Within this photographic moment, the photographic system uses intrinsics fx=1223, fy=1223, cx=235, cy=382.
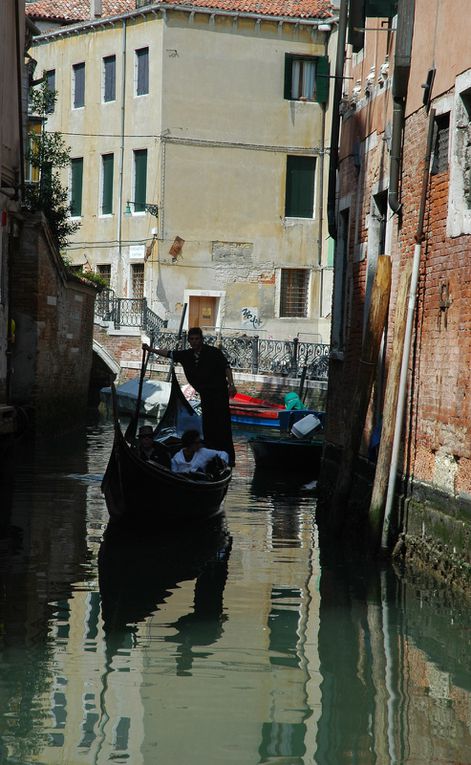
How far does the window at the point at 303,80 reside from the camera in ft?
86.1

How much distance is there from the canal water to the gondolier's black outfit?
4.66 ft

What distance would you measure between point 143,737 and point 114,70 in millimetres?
23790

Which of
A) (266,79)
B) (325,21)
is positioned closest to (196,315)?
(266,79)

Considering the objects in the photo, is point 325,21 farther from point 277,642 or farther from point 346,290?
point 277,642

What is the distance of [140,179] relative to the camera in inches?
1046

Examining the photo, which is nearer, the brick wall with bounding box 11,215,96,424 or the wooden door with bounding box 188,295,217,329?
the brick wall with bounding box 11,215,96,424

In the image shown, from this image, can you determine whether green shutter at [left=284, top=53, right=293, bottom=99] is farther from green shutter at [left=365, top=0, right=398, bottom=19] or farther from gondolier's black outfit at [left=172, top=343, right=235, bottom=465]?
green shutter at [left=365, top=0, right=398, bottom=19]

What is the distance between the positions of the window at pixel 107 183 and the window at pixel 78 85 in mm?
1435

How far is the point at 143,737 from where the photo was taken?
463 centimetres

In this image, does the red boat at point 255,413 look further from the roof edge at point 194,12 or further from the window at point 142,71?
the roof edge at point 194,12

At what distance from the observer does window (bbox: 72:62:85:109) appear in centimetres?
2758

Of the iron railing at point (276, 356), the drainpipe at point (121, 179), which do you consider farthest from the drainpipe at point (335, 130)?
the drainpipe at point (121, 179)

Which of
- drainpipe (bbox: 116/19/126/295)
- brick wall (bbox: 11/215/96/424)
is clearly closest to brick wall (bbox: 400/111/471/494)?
brick wall (bbox: 11/215/96/424)

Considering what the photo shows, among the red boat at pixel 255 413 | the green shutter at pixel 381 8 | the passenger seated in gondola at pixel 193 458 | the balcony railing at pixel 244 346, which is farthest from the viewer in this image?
the balcony railing at pixel 244 346
